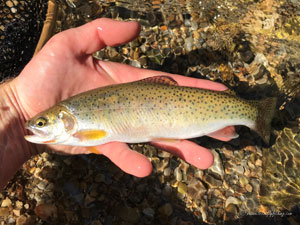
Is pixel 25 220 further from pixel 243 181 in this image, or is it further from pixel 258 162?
pixel 258 162

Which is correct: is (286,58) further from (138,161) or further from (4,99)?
(4,99)

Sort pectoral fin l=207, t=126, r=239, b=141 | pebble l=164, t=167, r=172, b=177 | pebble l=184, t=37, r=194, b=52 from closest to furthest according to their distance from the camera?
1. pectoral fin l=207, t=126, r=239, b=141
2. pebble l=164, t=167, r=172, b=177
3. pebble l=184, t=37, r=194, b=52

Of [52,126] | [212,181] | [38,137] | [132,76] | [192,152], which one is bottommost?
[212,181]

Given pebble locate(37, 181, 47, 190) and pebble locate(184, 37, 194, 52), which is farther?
pebble locate(184, 37, 194, 52)

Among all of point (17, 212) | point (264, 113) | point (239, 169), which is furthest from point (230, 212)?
point (17, 212)

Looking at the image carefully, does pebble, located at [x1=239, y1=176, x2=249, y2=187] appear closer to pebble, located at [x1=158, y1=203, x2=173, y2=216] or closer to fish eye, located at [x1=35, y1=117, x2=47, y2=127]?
pebble, located at [x1=158, y1=203, x2=173, y2=216]

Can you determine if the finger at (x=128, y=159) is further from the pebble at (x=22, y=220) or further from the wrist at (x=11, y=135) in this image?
the pebble at (x=22, y=220)

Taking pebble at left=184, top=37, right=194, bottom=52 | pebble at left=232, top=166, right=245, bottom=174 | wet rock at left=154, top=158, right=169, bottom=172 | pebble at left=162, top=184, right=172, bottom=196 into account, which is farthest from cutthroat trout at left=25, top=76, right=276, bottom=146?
pebble at left=184, top=37, right=194, bottom=52

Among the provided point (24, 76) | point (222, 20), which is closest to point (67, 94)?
point (24, 76)
